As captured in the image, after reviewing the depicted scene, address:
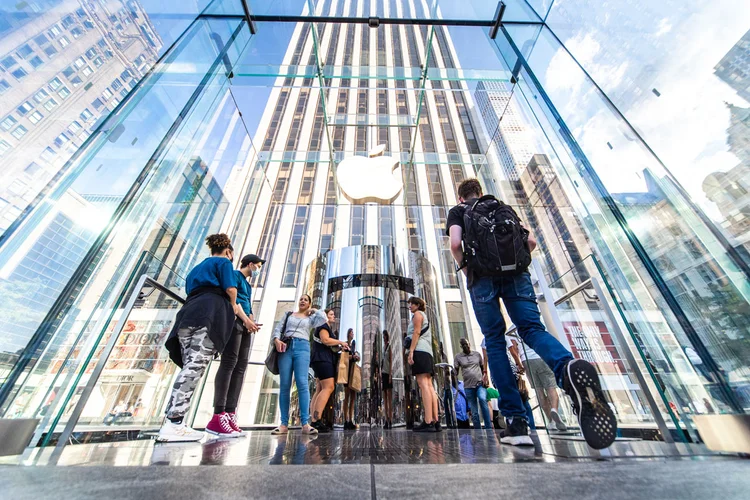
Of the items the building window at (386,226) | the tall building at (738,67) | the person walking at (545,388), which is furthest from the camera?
the building window at (386,226)

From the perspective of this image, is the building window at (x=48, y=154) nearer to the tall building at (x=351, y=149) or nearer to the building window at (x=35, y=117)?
the building window at (x=35, y=117)

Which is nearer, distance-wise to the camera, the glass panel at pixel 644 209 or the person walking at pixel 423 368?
the glass panel at pixel 644 209

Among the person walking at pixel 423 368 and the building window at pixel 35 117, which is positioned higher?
the building window at pixel 35 117

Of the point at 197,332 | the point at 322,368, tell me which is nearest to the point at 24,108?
the point at 197,332

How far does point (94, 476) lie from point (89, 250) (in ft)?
5.28

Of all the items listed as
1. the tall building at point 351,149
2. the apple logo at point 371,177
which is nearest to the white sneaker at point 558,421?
the tall building at point 351,149

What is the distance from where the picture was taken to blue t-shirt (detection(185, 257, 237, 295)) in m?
2.18

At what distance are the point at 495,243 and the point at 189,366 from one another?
6.52 ft

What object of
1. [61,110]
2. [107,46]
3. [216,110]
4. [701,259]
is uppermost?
[216,110]

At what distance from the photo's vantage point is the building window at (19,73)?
1.50 m

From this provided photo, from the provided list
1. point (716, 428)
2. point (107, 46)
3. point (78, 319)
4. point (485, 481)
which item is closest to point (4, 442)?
point (78, 319)

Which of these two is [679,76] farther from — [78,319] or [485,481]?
[78,319]

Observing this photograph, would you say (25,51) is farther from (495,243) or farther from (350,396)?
(350,396)

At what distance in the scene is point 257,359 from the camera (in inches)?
214
